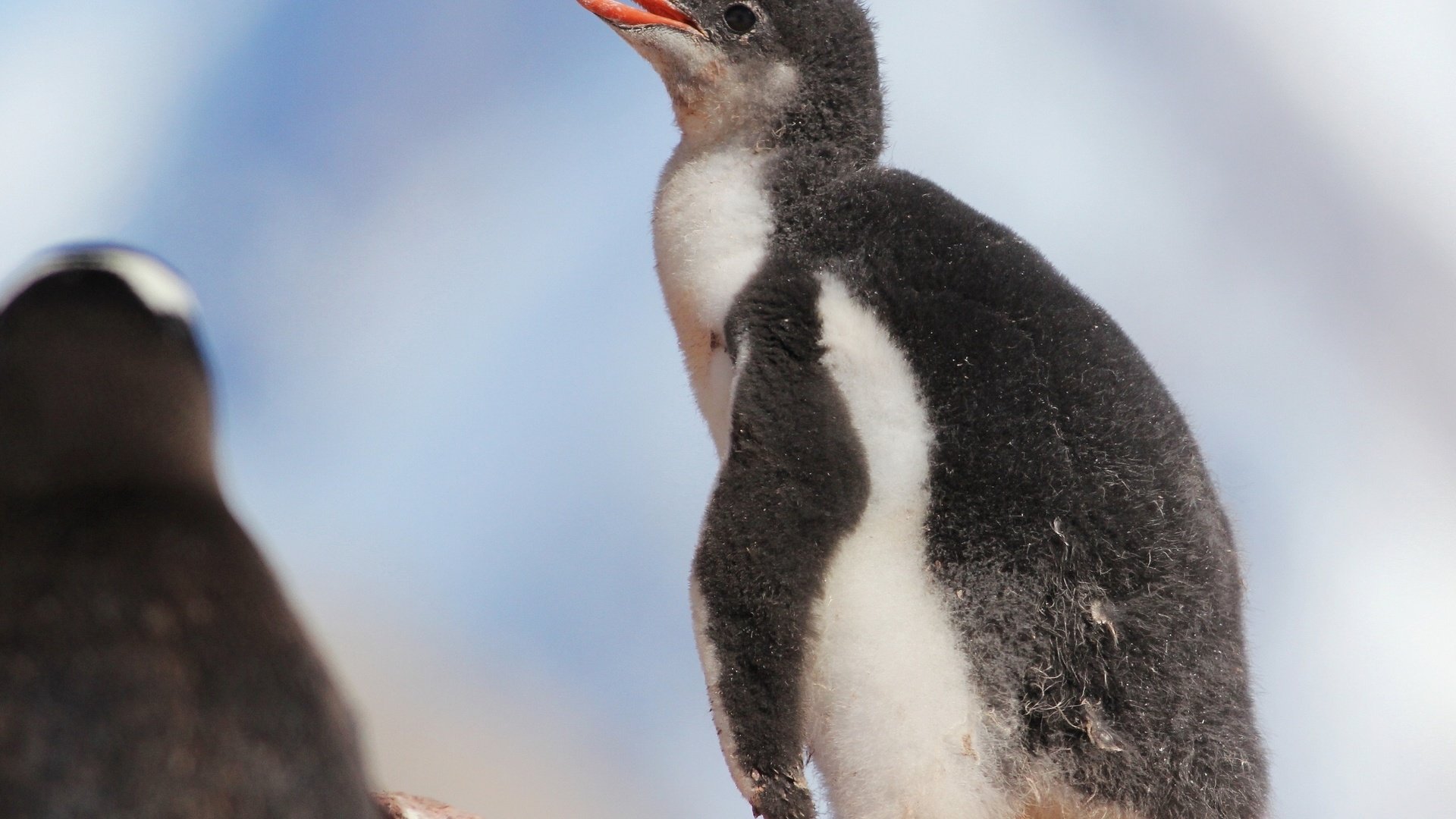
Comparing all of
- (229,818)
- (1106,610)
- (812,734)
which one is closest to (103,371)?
(229,818)

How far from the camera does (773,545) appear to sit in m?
1.17

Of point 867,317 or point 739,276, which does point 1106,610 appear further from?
point 739,276

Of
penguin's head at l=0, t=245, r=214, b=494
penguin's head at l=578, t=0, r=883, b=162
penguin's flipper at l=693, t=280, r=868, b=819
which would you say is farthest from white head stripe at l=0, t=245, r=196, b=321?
penguin's head at l=578, t=0, r=883, b=162

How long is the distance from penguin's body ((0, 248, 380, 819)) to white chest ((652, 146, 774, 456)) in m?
0.60

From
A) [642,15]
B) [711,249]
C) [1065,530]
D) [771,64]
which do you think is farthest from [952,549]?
[642,15]

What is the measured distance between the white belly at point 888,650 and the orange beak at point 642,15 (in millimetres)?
354

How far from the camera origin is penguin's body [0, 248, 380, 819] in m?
0.70

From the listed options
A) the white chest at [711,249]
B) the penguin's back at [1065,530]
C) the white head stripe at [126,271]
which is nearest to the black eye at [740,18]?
the white chest at [711,249]

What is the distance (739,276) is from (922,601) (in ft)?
1.15

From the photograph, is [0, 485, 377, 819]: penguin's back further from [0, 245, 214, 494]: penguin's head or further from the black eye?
the black eye

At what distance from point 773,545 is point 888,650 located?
130mm

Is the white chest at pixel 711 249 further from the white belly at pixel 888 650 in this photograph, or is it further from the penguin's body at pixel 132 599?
the penguin's body at pixel 132 599

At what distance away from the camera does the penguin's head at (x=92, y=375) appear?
2.46 feet

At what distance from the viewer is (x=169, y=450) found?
78cm
